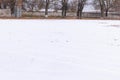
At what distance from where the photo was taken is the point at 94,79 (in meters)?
4.99

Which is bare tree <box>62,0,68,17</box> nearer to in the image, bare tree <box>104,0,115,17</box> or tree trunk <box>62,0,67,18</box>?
tree trunk <box>62,0,67,18</box>

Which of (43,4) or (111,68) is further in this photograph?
(43,4)

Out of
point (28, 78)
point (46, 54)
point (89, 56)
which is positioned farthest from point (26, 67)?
point (89, 56)

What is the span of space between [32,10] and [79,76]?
154 ft

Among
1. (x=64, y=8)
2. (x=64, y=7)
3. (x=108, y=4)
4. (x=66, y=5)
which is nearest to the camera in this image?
(x=64, y=7)

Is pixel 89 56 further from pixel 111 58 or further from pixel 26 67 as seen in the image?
pixel 26 67

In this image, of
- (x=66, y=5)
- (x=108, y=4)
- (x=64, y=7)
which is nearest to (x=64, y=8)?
(x=64, y=7)

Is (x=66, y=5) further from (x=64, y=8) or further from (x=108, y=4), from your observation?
(x=108, y=4)

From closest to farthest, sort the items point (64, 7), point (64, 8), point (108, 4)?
1. point (64, 7)
2. point (64, 8)
3. point (108, 4)

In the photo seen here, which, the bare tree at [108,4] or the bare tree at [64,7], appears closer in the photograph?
the bare tree at [64,7]

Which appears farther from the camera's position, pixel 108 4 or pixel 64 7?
pixel 108 4

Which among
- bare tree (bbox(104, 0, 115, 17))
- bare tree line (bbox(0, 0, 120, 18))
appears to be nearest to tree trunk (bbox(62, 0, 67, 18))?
bare tree line (bbox(0, 0, 120, 18))

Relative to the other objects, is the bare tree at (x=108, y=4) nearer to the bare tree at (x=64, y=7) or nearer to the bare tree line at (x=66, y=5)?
the bare tree line at (x=66, y=5)

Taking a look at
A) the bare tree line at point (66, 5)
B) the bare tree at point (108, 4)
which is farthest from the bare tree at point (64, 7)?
the bare tree at point (108, 4)
